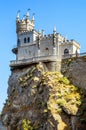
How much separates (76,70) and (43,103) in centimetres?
788

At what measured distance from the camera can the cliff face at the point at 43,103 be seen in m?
79.1

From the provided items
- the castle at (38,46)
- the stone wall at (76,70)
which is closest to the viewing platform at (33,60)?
the castle at (38,46)

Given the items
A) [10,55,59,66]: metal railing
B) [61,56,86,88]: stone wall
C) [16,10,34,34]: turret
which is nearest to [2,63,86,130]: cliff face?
[61,56,86,88]: stone wall

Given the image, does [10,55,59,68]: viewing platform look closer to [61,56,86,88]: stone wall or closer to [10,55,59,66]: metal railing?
[10,55,59,66]: metal railing

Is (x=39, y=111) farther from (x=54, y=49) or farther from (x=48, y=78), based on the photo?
(x=54, y=49)

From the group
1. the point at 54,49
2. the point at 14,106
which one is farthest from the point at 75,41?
the point at 14,106

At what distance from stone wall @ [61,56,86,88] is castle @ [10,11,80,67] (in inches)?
53.8

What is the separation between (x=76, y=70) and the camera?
8438 centimetres

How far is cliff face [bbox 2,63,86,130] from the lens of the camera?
79.1 m

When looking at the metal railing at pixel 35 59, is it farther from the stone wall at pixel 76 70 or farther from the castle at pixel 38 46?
the stone wall at pixel 76 70

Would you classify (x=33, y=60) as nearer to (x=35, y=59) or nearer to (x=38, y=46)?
(x=35, y=59)

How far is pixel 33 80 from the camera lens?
8456 centimetres

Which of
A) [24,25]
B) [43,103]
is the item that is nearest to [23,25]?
[24,25]

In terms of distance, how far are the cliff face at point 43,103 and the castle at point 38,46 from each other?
1.99 metres
